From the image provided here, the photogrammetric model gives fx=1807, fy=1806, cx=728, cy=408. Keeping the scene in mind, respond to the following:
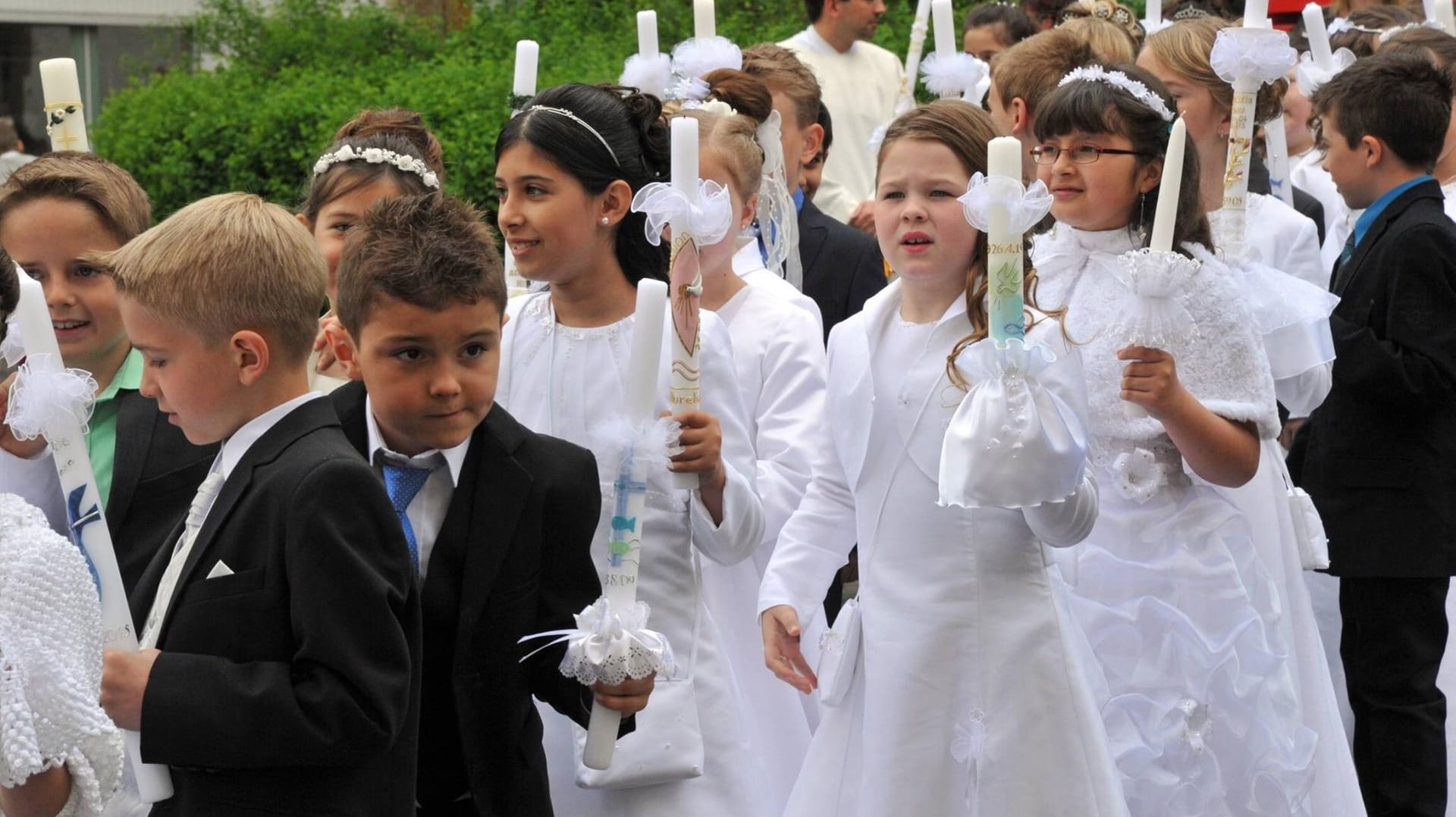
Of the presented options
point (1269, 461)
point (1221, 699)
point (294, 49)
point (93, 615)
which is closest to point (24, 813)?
point (93, 615)

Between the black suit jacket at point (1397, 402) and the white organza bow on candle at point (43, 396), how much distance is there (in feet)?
11.7

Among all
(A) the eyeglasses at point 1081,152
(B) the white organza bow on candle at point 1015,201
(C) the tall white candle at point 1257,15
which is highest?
(C) the tall white candle at point 1257,15

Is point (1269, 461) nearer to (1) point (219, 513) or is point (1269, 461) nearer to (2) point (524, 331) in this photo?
(2) point (524, 331)

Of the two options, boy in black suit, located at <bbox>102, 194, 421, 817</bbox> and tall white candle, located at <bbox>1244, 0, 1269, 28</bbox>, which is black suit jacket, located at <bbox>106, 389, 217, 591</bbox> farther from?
tall white candle, located at <bbox>1244, 0, 1269, 28</bbox>

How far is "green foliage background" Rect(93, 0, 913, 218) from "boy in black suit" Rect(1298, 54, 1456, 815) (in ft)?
15.4

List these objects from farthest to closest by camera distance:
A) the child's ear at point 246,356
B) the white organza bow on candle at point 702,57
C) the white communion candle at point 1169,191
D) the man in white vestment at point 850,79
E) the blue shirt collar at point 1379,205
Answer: the man in white vestment at point 850,79
the white organza bow on candle at point 702,57
the blue shirt collar at point 1379,205
the white communion candle at point 1169,191
the child's ear at point 246,356

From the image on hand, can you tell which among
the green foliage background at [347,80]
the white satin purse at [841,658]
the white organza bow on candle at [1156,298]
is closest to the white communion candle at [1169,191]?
the white organza bow on candle at [1156,298]

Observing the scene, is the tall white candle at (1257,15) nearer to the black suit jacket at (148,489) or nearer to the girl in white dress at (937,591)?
the girl in white dress at (937,591)

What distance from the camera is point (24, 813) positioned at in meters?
2.35

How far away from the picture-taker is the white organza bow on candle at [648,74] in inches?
184

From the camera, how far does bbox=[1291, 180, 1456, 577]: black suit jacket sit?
4.94 m

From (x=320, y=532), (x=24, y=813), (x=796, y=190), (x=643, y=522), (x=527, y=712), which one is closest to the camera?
(x=24, y=813)

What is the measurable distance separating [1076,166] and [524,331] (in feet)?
4.30

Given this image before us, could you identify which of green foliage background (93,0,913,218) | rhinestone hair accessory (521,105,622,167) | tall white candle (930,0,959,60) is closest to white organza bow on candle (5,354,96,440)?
rhinestone hair accessory (521,105,622,167)
